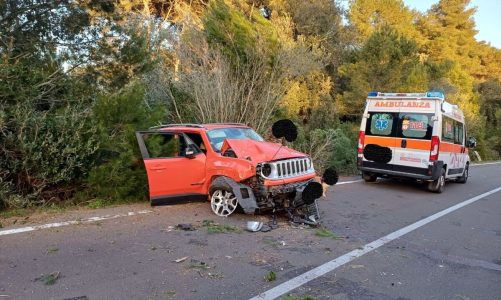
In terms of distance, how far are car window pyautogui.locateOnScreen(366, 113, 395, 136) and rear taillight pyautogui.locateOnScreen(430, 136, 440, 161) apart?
120 centimetres

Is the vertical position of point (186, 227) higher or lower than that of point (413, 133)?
lower

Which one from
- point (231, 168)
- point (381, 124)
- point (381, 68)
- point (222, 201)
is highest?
point (381, 68)

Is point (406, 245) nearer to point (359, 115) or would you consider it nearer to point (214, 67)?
point (214, 67)

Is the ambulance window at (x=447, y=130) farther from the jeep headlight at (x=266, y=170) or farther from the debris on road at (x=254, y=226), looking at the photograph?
the debris on road at (x=254, y=226)

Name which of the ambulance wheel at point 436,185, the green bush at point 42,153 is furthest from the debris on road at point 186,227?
the ambulance wheel at point 436,185

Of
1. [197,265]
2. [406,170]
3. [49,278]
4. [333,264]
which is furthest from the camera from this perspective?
[406,170]

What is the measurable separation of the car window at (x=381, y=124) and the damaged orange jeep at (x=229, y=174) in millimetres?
5204

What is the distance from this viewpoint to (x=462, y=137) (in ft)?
46.6

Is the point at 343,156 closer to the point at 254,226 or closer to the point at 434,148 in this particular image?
the point at 434,148

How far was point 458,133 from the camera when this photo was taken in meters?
13.6

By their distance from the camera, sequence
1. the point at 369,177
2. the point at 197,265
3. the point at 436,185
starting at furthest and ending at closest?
1. the point at 369,177
2. the point at 436,185
3. the point at 197,265

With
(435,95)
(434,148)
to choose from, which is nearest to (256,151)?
(434,148)

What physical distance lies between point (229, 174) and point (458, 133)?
948cm

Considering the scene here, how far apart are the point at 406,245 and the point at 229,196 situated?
2.97 meters
